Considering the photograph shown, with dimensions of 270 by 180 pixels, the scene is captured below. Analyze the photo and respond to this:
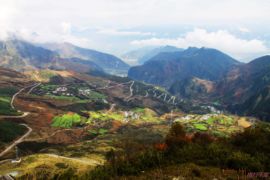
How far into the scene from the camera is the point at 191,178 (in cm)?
5328

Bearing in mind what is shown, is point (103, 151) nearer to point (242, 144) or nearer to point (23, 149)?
point (23, 149)

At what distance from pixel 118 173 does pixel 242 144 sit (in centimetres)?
3499

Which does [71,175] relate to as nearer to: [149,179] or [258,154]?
[149,179]

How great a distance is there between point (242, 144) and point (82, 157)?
78.2m

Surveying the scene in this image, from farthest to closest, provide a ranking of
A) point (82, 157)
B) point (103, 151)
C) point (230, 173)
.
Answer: point (103, 151) → point (82, 157) → point (230, 173)

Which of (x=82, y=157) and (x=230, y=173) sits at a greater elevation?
(x=230, y=173)

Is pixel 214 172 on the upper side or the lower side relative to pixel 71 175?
upper

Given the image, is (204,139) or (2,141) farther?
(2,141)

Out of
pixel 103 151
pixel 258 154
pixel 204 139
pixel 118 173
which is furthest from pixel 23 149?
pixel 258 154

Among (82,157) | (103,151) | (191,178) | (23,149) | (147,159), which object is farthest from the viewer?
(23,149)

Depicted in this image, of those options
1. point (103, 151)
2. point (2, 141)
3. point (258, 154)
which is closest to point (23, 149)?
point (2, 141)

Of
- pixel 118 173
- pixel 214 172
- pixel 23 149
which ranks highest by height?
pixel 214 172

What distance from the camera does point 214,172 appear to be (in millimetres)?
58531

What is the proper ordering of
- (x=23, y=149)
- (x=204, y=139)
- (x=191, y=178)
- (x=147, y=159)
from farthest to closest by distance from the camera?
1. (x=23, y=149)
2. (x=204, y=139)
3. (x=147, y=159)
4. (x=191, y=178)
